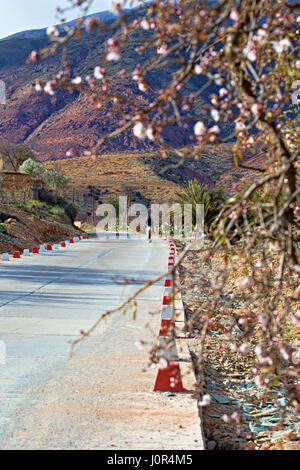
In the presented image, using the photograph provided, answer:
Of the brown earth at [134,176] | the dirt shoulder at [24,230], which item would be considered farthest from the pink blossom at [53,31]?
the brown earth at [134,176]

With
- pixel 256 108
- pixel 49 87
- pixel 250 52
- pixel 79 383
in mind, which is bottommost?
pixel 79 383

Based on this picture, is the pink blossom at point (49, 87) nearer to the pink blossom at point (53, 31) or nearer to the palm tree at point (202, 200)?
the pink blossom at point (53, 31)

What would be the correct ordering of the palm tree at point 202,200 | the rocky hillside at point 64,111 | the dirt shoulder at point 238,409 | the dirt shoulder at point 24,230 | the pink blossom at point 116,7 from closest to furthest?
the pink blossom at point 116,7
the dirt shoulder at point 238,409
the dirt shoulder at point 24,230
the palm tree at point 202,200
the rocky hillside at point 64,111

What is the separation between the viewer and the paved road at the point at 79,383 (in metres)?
4.55

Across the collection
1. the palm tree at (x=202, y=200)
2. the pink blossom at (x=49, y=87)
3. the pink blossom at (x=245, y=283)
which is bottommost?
the palm tree at (x=202, y=200)

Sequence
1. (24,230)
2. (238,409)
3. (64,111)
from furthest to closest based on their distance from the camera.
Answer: (64,111) → (24,230) → (238,409)

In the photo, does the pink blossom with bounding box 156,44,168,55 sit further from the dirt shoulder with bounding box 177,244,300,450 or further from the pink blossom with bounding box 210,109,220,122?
the dirt shoulder with bounding box 177,244,300,450

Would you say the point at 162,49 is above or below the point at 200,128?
above

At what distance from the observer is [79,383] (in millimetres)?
6062

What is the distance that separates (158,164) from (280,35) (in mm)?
92800

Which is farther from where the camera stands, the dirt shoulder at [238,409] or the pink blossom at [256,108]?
the dirt shoulder at [238,409]

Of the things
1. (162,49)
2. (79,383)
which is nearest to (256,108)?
(162,49)

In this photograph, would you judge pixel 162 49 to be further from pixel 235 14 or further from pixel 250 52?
pixel 235 14
